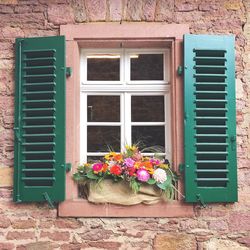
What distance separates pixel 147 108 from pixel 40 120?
3.40 ft

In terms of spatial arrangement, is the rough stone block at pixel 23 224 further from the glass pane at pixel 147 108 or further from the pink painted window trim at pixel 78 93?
the glass pane at pixel 147 108

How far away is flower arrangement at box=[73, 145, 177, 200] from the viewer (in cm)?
403

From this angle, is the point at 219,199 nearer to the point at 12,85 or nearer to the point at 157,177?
the point at 157,177

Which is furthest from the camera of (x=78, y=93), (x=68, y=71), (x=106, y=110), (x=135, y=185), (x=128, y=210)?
(x=106, y=110)

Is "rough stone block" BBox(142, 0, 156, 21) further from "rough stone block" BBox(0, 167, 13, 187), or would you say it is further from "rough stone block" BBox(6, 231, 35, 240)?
"rough stone block" BBox(6, 231, 35, 240)

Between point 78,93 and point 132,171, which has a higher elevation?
point 78,93

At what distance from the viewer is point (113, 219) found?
412 cm

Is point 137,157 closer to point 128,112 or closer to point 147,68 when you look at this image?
point 128,112

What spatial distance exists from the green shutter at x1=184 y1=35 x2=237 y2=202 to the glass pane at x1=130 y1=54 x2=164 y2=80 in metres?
0.37

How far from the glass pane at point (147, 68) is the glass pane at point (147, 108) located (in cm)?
20

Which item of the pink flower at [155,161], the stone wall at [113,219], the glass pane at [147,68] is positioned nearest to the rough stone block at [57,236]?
the stone wall at [113,219]

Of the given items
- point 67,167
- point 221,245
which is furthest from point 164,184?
point 67,167

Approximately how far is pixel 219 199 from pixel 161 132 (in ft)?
2.77

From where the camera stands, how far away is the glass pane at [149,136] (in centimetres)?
438
